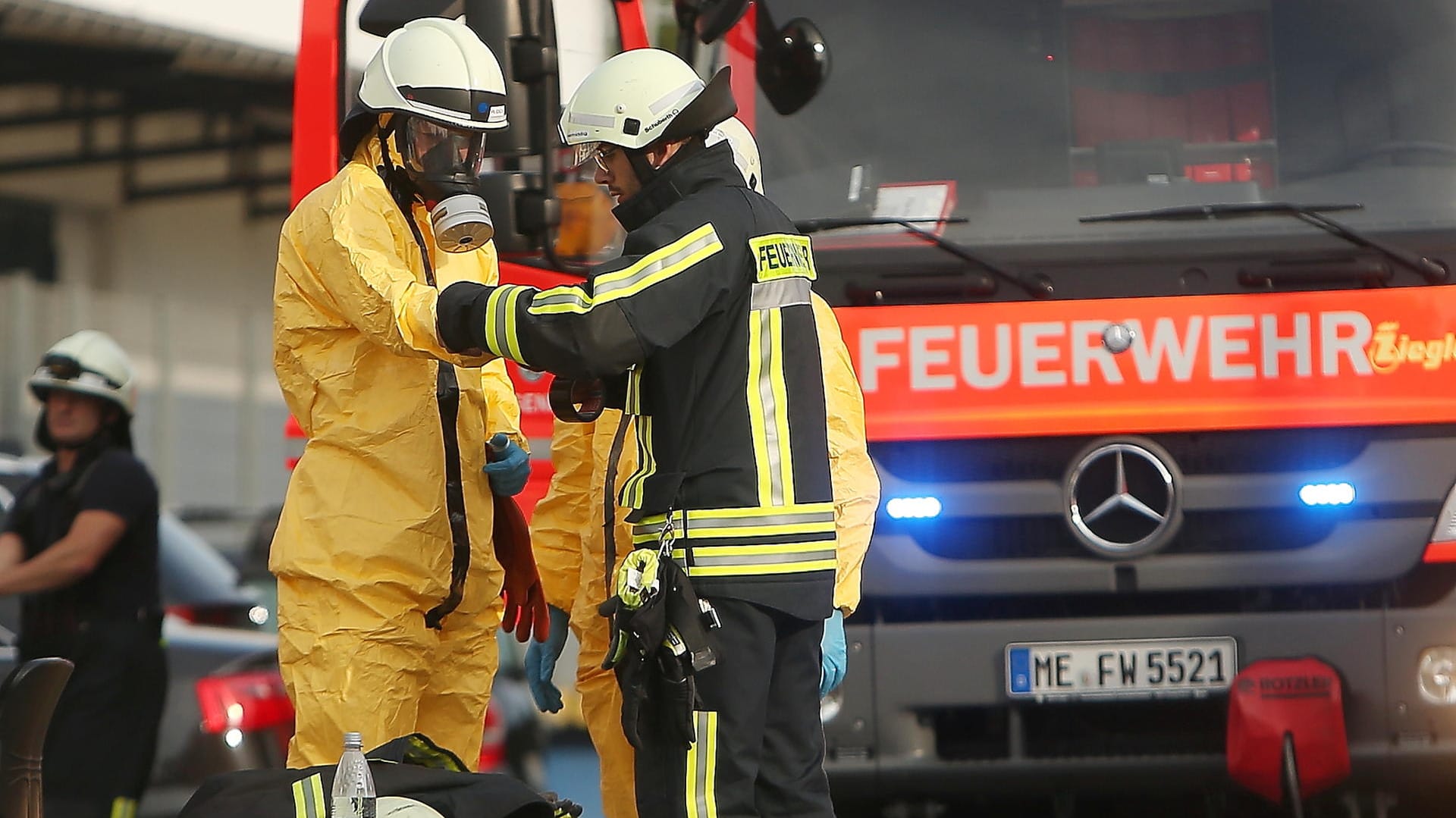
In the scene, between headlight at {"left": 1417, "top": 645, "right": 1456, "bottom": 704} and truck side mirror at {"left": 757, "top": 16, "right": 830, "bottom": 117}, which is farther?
truck side mirror at {"left": 757, "top": 16, "right": 830, "bottom": 117}

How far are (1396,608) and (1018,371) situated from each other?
3.40 ft

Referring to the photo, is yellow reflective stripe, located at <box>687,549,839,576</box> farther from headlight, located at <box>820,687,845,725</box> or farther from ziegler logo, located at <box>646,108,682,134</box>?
headlight, located at <box>820,687,845,725</box>

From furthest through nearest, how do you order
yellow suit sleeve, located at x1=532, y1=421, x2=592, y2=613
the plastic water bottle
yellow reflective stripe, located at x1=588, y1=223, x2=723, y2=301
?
yellow suit sleeve, located at x1=532, y1=421, x2=592, y2=613 → yellow reflective stripe, located at x1=588, y1=223, x2=723, y2=301 → the plastic water bottle

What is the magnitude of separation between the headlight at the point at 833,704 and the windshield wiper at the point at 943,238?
40.6 inches

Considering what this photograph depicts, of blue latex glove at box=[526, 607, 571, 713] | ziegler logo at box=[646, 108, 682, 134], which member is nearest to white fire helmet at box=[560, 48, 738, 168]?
ziegler logo at box=[646, 108, 682, 134]

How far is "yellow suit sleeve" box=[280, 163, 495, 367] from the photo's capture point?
3.75 metres

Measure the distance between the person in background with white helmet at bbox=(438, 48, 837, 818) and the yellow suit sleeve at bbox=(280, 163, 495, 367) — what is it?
10cm

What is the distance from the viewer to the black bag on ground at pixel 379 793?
339cm

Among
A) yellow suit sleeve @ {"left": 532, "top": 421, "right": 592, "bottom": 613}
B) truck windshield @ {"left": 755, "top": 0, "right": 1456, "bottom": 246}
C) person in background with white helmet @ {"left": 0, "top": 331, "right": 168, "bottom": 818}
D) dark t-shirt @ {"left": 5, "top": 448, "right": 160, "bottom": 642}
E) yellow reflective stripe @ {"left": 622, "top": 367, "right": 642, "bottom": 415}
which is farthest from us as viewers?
dark t-shirt @ {"left": 5, "top": 448, "right": 160, "bottom": 642}

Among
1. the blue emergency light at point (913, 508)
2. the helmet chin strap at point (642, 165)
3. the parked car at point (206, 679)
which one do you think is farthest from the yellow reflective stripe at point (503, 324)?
the parked car at point (206, 679)

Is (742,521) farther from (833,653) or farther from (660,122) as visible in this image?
(833,653)

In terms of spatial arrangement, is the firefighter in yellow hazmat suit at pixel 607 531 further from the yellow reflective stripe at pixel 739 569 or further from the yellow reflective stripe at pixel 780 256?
the yellow reflective stripe at pixel 739 569

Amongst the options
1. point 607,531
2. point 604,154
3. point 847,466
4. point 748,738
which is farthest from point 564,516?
point 748,738

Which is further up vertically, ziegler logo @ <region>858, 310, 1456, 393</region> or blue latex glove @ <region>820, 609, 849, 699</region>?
ziegler logo @ <region>858, 310, 1456, 393</region>
